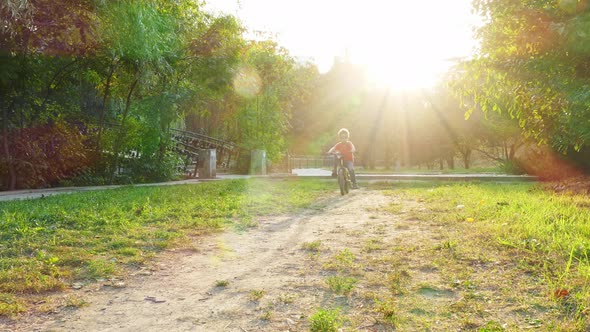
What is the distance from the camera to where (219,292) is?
151 inches

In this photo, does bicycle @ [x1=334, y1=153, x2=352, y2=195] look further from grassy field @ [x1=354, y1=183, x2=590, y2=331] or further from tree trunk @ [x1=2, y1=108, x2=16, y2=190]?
tree trunk @ [x1=2, y1=108, x2=16, y2=190]

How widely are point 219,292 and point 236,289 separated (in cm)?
15

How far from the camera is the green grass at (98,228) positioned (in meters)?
4.18

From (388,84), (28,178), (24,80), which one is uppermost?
(388,84)

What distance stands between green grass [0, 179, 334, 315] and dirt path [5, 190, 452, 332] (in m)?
0.40

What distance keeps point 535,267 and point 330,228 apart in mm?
3142

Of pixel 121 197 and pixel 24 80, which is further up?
pixel 24 80

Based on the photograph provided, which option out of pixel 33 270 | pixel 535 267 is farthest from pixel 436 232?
pixel 33 270

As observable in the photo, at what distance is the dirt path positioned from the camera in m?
3.14

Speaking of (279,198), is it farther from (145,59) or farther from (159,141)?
(159,141)

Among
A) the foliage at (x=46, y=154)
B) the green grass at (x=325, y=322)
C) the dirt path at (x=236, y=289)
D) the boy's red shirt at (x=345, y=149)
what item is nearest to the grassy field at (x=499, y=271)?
the dirt path at (x=236, y=289)

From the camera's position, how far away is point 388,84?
40.1 meters

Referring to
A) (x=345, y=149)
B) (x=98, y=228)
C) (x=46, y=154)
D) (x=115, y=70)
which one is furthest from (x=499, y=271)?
(x=115, y=70)

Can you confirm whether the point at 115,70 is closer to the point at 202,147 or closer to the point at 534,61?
the point at 202,147
